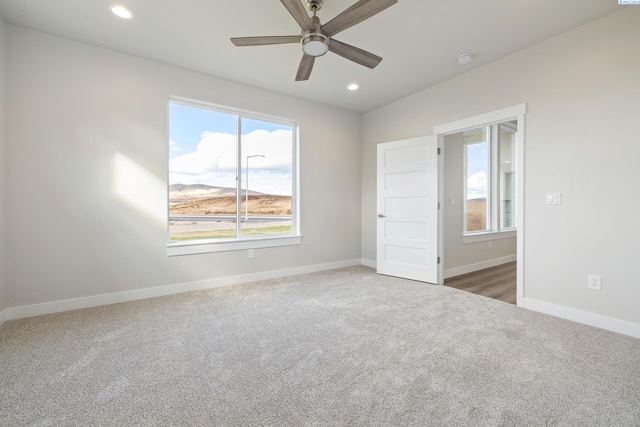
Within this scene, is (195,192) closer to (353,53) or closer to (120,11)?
(120,11)

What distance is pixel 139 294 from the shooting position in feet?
10.7

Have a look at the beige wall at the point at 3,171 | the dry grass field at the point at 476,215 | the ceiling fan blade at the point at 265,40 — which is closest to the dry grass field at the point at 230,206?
the beige wall at the point at 3,171

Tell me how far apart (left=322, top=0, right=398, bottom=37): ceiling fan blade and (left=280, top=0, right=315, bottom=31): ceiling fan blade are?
12 centimetres

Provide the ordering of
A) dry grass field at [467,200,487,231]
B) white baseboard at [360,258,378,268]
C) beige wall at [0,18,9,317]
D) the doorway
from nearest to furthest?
beige wall at [0,18,9,317] → the doorway → white baseboard at [360,258,378,268] → dry grass field at [467,200,487,231]

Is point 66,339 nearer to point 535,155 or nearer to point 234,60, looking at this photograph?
point 234,60

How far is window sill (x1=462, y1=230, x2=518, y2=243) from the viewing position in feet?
15.6

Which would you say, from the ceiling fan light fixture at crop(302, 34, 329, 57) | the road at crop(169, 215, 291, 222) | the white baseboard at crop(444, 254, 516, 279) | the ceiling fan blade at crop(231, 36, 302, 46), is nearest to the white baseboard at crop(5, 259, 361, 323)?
the road at crop(169, 215, 291, 222)

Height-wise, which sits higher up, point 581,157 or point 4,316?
point 581,157

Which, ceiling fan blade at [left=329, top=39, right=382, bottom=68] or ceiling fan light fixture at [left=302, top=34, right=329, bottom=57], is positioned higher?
ceiling fan blade at [left=329, top=39, right=382, bottom=68]

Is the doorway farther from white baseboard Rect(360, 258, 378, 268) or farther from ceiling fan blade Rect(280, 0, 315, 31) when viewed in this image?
ceiling fan blade Rect(280, 0, 315, 31)

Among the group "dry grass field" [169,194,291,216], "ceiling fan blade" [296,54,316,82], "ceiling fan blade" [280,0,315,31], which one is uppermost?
"ceiling fan blade" [280,0,315,31]

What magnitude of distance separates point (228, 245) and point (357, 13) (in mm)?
3057

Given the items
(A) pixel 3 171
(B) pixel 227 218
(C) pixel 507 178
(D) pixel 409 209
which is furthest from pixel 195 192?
(C) pixel 507 178

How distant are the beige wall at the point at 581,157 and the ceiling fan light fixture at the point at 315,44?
230 centimetres
